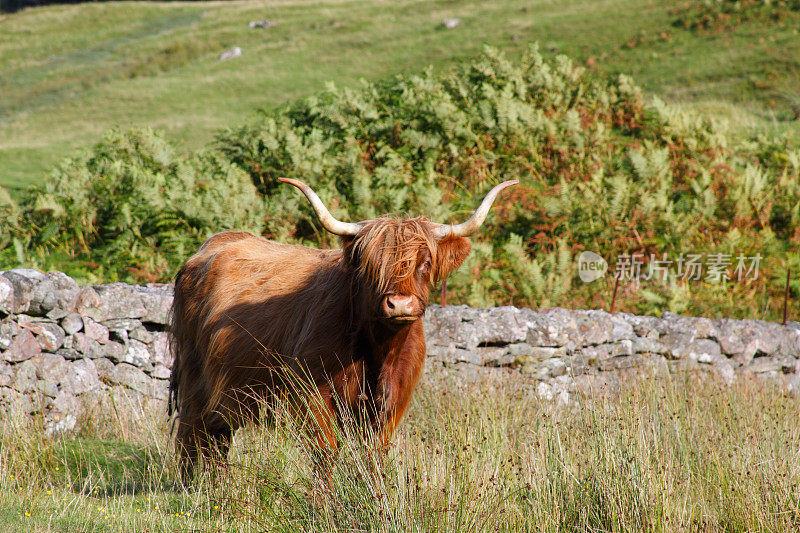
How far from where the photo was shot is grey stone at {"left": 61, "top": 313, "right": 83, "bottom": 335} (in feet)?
22.0

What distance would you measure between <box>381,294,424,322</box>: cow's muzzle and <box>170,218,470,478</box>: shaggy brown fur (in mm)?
49

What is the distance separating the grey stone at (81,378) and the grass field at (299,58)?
8.46 m

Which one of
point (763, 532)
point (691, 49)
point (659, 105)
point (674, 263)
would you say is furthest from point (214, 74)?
point (763, 532)

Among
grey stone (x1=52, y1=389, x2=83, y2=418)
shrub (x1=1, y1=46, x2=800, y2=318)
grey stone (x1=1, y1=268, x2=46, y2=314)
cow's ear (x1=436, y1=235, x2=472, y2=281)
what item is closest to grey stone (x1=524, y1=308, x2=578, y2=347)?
shrub (x1=1, y1=46, x2=800, y2=318)

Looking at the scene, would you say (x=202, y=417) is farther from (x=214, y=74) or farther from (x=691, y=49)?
(x=214, y=74)

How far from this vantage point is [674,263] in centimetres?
984

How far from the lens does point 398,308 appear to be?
3.42 metres

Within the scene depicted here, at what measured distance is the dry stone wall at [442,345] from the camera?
6426 mm

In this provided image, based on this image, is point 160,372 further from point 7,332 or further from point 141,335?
point 7,332

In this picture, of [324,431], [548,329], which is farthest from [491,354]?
[324,431]

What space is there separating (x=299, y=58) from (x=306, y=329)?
100 feet

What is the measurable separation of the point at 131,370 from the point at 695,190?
8.12 m

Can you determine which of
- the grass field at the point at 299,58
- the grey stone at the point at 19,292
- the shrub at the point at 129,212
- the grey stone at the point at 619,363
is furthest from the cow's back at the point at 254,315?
the grass field at the point at 299,58

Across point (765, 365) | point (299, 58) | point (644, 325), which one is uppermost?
point (299, 58)
